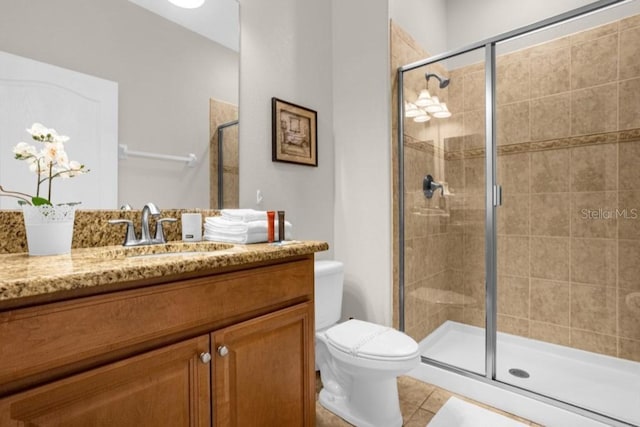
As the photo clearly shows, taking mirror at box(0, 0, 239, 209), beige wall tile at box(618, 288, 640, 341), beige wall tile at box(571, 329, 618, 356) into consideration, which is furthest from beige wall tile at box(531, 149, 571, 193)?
mirror at box(0, 0, 239, 209)

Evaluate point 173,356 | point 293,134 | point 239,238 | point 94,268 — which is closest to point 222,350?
point 173,356

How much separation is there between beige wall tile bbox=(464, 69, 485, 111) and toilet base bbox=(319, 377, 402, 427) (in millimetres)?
1666

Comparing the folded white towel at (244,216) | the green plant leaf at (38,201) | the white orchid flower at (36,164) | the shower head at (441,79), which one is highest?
the shower head at (441,79)

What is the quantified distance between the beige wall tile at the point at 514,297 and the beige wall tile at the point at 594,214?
0.47 metres

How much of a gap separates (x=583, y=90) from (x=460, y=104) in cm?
72

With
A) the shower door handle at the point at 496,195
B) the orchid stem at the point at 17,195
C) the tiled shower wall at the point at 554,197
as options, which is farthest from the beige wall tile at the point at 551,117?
the orchid stem at the point at 17,195

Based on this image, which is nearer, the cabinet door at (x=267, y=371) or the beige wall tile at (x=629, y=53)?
the cabinet door at (x=267, y=371)

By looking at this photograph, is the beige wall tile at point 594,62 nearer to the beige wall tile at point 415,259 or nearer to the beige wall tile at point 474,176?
the beige wall tile at point 474,176

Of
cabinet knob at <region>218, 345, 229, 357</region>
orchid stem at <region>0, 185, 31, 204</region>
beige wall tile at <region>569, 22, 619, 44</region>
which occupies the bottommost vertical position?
cabinet knob at <region>218, 345, 229, 357</region>

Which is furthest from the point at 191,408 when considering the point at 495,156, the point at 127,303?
the point at 495,156

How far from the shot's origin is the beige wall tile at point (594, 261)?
202 centimetres

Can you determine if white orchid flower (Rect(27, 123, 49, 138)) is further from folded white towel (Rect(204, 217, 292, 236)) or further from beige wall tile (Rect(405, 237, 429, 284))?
beige wall tile (Rect(405, 237, 429, 284))

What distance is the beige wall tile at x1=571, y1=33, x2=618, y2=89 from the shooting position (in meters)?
1.96

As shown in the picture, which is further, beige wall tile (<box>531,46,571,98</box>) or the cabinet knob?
beige wall tile (<box>531,46,571,98</box>)
